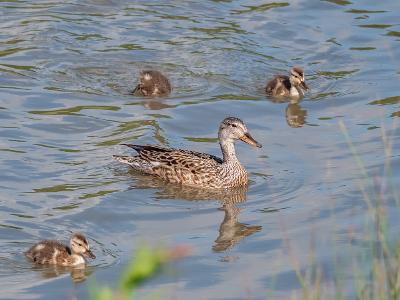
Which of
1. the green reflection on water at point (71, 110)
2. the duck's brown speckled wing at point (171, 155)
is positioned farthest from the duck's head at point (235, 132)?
the green reflection on water at point (71, 110)

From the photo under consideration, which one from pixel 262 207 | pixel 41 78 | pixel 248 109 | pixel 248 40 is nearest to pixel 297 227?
pixel 262 207

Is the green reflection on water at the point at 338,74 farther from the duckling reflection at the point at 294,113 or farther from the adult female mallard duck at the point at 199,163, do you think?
the adult female mallard duck at the point at 199,163

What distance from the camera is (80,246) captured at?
22.0 feet

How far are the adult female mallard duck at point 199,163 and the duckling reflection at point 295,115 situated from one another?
4.79ft

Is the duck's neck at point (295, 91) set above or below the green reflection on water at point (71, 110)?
below

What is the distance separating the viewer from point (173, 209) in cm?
819

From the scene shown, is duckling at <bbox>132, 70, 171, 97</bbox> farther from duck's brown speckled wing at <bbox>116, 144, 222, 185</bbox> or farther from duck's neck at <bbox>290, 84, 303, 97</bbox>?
duck's brown speckled wing at <bbox>116, 144, 222, 185</bbox>

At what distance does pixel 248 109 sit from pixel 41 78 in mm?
2042

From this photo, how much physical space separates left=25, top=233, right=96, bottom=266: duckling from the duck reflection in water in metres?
1.14

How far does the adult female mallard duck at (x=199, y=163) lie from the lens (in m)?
8.94

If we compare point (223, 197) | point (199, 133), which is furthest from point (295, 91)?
point (223, 197)

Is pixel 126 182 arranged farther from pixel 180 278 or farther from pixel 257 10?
pixel 257 10

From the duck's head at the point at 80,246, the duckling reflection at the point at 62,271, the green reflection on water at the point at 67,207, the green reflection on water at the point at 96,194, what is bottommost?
the green reflection on water at the point at 96,194

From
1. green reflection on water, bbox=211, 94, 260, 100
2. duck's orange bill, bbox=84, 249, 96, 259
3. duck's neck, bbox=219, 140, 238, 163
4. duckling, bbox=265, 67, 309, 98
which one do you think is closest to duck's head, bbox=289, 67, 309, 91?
duckling, bbox=265, 67, 309, 98
